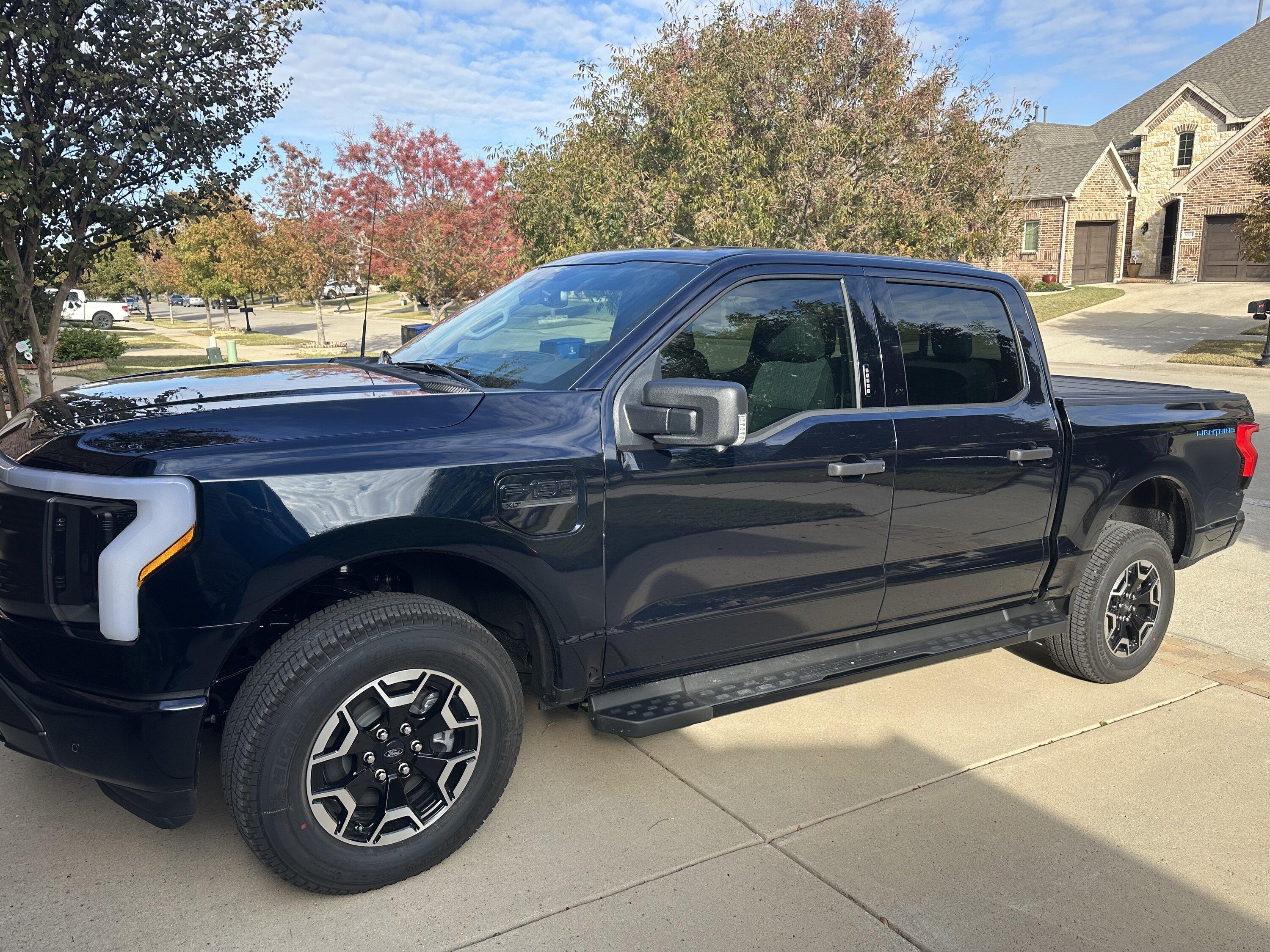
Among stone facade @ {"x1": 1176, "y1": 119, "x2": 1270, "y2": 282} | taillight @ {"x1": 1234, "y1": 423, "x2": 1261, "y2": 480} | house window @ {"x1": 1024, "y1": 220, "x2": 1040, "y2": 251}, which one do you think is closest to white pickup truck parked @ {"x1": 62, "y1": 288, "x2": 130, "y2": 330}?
house window @ {"x1": 1024, "y1": 220, "x2": 1040, "y2": 251}

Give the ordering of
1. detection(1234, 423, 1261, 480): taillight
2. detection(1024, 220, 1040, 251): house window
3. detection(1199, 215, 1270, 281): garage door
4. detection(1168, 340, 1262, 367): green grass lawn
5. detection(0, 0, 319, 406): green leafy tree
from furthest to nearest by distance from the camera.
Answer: detection(1024, 220, 1040, 251): house window
detection(1199, 215, 1270, 281): garage door
detection(1168, 340, 1262, 367): green grass lawn
detection(0, 0, 319, 406): green leafy tree
detection(1234, 423, 1261, 480): taillight

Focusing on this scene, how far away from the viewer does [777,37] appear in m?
15.0

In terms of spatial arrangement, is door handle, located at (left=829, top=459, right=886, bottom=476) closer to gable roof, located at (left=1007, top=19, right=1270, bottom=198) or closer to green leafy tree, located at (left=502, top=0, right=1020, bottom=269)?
green leafy tree, located at (left=502, top=0, right=1020, bottom=269)

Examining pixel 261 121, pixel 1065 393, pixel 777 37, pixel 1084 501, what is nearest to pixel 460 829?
pixel 1084 501

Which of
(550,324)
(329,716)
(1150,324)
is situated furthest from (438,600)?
(1150,324)

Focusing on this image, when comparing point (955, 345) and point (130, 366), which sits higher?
point (955, 345)

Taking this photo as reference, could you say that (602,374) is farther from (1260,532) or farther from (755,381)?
(1260,532)

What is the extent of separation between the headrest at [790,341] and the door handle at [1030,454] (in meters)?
0.98

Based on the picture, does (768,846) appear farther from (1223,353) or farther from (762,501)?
(1223,353)

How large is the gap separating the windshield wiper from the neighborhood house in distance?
133 feet

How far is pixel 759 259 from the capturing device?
3553 mm

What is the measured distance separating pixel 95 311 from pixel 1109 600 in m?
46.4

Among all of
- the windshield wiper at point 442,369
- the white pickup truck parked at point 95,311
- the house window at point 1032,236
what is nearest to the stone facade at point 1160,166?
the house window at point 1032,236

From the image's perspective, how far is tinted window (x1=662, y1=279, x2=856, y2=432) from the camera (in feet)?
11.1
